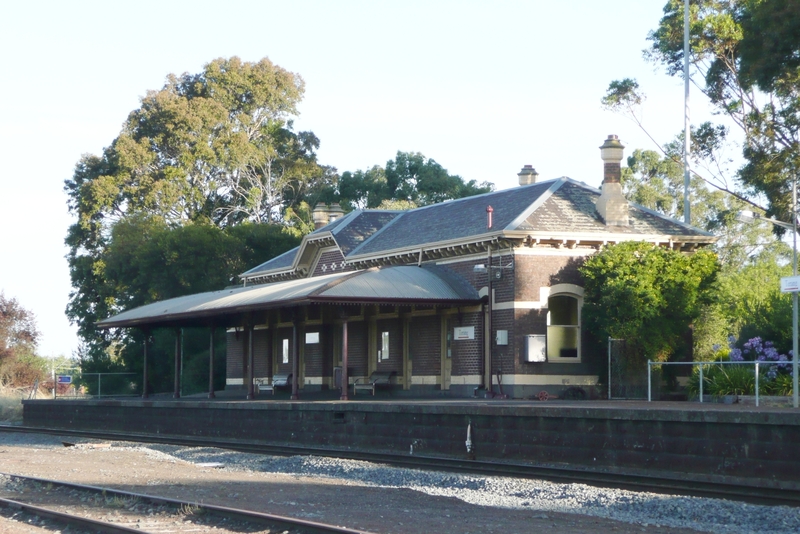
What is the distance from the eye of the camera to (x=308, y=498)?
45.3 ft

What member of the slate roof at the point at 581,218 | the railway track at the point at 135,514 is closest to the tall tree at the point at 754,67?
the slate roof at the point at 581,218

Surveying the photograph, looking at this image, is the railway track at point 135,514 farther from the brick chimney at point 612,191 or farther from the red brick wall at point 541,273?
the brick chimney at point 612,191

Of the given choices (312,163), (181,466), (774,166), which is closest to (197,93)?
(312,163)

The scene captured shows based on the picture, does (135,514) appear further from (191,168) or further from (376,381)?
(191,168)

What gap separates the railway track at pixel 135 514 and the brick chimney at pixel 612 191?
644 inches

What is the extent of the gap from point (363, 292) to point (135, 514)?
13801 mm

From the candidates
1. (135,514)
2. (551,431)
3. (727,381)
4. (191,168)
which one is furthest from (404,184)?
(135,514)

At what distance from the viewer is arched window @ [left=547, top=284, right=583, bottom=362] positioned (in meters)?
26.4

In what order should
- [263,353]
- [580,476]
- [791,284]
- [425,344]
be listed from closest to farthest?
1. [580,476]
2. [791,284]
3. [425,344]
4. [263,353]

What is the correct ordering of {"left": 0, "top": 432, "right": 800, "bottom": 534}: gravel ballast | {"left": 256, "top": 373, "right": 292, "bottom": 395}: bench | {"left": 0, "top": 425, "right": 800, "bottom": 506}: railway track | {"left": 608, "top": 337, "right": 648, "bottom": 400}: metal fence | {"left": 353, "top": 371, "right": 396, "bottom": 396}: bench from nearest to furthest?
{"left": 0, "top": 432, "right": 800, "bottom": 534}: gravel ballast < {"left": 0, "top": 425, "right": 800, "bottom": 506}: railway track < {"left": 608, "top": 337, "right": 648, "bottom": 400}: metal fence < {"left": 353, "top": 371, "right": 396, "bottom": 396}: bench < {"left": 256, "top": 373, "right": 292, "bottom": 395}: bench

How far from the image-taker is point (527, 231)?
25641 mm

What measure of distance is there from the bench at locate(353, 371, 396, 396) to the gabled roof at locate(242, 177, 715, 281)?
3181mm

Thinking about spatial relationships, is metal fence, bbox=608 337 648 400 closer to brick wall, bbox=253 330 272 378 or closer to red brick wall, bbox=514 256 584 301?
red brick wall, bbox=514 256 584 301

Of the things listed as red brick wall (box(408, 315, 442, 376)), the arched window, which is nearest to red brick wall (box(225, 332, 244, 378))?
red brick wall (box(408, 315, 442, 376))
